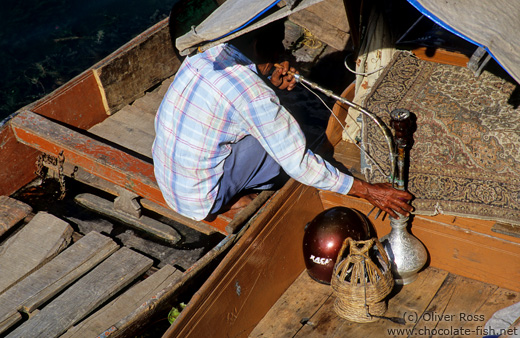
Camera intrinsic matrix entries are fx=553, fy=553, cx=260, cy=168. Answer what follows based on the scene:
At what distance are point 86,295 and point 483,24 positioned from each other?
266 centimetres

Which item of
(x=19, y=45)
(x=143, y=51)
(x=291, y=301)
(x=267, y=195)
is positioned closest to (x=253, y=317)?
(x=291, y=301)

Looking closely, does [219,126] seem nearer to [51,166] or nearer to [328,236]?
[328,236]

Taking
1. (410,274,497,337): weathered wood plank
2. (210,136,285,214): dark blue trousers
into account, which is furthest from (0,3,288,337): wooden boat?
(410,274,497,337): weathered wood plank

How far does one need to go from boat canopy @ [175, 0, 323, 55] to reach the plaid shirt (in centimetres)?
17

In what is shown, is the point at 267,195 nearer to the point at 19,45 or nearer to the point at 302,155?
the point at 302,155

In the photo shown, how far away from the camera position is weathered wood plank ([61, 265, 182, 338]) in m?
3.16

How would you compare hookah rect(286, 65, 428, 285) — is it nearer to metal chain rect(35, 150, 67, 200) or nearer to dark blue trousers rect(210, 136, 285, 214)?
dark blue trousers rect(210, 136, 285, 214)

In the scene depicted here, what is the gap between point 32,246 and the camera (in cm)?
372

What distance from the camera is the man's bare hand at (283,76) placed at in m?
3.28

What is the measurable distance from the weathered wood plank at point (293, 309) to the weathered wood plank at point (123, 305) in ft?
1.99

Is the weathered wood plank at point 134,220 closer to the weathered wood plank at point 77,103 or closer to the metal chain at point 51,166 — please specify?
the metal chain at point 51,166

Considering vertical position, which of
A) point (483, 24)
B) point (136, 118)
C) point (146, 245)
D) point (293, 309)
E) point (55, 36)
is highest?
point (483, 24)

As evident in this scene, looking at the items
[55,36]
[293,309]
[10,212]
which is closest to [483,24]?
[293,309]

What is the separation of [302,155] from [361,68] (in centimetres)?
118
